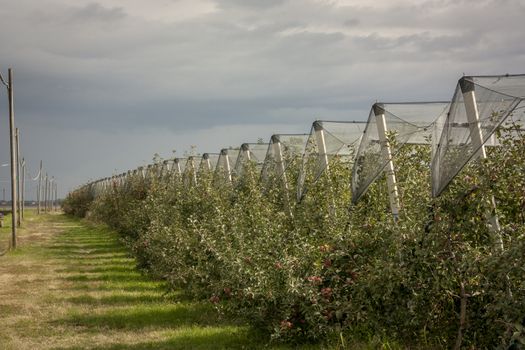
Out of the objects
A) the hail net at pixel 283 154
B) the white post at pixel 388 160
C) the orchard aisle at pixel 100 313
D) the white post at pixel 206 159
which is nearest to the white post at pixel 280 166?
the hail net at pixel 283 154

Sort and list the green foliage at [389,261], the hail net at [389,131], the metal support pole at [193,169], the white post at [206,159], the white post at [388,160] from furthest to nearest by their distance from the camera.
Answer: the white post at [206,159] → the metal support pole at [193,169] → the hail net at [389,131] → the white post at [388,160] → the green foliage at [389,261]

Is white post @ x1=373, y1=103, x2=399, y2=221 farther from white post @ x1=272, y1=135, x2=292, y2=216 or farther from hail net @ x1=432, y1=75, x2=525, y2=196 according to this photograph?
white post @ x1=272, y1=135, x2=292, y2=216

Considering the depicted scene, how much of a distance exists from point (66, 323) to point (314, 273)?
4.22 m

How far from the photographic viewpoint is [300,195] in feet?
39.5

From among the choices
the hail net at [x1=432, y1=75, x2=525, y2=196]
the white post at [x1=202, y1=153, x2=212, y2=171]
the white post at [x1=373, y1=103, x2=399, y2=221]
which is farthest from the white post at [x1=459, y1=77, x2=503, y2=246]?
the white post at [x1=202, y1=153, x2=212, y2=171]

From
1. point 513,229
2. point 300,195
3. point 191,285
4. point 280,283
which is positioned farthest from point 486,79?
point 191,285

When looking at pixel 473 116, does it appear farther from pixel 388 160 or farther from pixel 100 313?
pixel 100 313

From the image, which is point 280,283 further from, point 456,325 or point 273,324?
point 456,325

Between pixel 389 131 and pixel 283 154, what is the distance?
4999 mm

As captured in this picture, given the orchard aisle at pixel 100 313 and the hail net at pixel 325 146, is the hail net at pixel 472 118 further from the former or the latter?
the hail net at pixel 325 146

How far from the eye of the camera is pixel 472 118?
675 centimetres

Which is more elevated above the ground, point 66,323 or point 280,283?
point 280,283

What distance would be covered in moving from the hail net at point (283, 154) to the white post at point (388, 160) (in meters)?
4.02

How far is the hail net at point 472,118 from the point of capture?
646 cm
